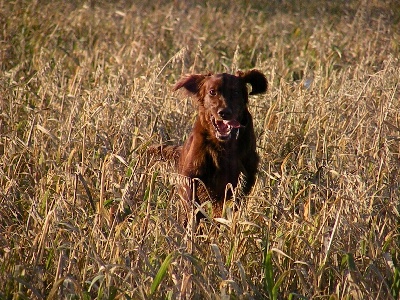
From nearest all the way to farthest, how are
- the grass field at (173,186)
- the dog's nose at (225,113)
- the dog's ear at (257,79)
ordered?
1. the grass field at (173,186)
2. the dog's nose at (225,113)
3. the dog's ear at (257,79)

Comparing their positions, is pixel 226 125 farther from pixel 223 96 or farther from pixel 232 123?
pixel 223 96

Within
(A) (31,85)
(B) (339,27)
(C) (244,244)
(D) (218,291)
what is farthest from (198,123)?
(B) (339,27)

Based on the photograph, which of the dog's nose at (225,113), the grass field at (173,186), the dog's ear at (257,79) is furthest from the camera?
the dog's ear at (257,79)

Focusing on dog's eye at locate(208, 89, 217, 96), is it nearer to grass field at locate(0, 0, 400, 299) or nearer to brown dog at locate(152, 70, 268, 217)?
brown dog at locate(152, 70, 268, 217)

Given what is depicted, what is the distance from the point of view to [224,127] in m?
4.57

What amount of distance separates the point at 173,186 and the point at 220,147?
0.37 m

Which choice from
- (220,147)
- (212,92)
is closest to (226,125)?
(220,147)

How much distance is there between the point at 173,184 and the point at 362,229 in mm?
1212

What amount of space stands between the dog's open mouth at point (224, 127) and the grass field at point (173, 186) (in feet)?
1.17

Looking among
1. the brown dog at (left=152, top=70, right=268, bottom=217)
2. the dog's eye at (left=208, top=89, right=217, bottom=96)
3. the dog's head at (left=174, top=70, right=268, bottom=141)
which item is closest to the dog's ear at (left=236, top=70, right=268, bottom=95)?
the dog's head at (left=174, top=70, right=268, bottom=141)

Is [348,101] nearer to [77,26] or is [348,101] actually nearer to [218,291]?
[218,291]

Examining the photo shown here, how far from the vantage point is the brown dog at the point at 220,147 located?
4.52 meters

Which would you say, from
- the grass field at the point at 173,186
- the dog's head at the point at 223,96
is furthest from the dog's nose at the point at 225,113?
the grass field at the point at 173,186

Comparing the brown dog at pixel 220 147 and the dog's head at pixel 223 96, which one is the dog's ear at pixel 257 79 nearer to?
the dog's head at pixel 223 96
